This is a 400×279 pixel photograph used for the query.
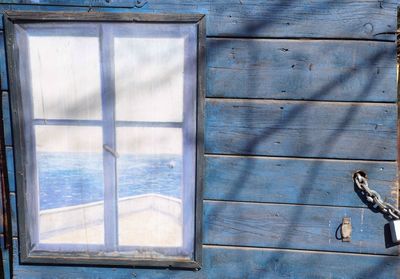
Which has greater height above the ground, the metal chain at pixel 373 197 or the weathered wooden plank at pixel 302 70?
the weathered wooden plank at pixel 302 70

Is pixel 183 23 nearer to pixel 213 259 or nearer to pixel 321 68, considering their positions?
pixel 321 68

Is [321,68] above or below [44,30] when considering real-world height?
below

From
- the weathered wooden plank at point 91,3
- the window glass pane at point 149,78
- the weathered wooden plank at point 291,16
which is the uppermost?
the weathered wooden plank at point 91,3

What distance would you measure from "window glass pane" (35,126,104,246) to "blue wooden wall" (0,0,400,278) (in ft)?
0.41

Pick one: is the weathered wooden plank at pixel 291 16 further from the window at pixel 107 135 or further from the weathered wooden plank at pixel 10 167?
the weathered wooden plank at pixel 10 167

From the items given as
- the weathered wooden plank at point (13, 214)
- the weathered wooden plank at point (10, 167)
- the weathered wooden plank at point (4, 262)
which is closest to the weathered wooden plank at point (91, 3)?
the weathered wooden plank at point (10, 167)

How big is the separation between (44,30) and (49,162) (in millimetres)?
469

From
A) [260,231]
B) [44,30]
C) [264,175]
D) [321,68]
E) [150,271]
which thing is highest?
[44,30]

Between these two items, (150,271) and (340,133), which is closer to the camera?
(340,133)

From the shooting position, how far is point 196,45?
1.47 metres

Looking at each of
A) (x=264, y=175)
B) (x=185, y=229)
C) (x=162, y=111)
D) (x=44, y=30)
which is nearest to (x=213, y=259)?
(x=185, y=229)

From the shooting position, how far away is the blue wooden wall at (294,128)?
1460 mm

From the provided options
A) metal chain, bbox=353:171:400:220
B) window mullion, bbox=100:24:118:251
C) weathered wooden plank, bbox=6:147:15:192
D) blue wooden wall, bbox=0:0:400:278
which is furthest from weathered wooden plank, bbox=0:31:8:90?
metal chain, bbox=353:171:400:220

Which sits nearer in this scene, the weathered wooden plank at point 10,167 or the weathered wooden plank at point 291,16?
the weathered wooden plank at point 291,16
